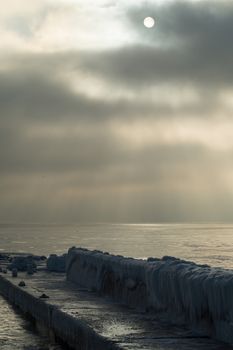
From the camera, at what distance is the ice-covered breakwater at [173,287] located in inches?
440

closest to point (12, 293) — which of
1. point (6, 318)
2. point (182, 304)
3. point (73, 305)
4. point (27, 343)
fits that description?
point (6, 318)

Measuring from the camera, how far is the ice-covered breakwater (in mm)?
11184

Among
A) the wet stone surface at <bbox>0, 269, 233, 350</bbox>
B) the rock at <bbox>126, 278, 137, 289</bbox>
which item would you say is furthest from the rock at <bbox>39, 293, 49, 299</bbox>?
the rock at <bbox>126, 278, 137, 289</bbox>

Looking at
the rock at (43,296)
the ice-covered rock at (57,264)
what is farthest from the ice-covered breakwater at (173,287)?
the ice-covered rock at (57,264)

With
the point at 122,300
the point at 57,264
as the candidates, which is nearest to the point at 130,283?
the point at 122,300

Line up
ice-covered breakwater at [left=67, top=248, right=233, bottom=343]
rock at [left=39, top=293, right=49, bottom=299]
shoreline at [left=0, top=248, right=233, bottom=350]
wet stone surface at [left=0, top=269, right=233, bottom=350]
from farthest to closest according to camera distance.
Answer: rock at [left=39, top=293, right=49, bottom=299] < shoreline at [left=0, top=248, right=233, bottom=350] < ice-covered breakwater at [left=67, top=248, right=233, bottom=343] < wet stone surface at [left=0, top=269, right=233, bottom=350]

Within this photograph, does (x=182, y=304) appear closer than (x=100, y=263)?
Yes

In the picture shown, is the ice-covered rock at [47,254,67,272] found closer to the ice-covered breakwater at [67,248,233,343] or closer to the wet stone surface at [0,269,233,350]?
the ice-covered breakwater at [67,248,233,343]

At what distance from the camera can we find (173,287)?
13.3 metres

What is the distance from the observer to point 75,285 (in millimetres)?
21000

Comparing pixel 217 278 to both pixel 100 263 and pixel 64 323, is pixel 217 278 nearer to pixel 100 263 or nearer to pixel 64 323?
pixel 64 323

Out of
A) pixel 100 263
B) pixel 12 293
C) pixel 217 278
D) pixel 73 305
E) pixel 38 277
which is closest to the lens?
pixel 217 278

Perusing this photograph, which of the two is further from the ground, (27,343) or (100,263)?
(100,263)

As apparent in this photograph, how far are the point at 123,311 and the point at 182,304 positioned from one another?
7.81 feet
